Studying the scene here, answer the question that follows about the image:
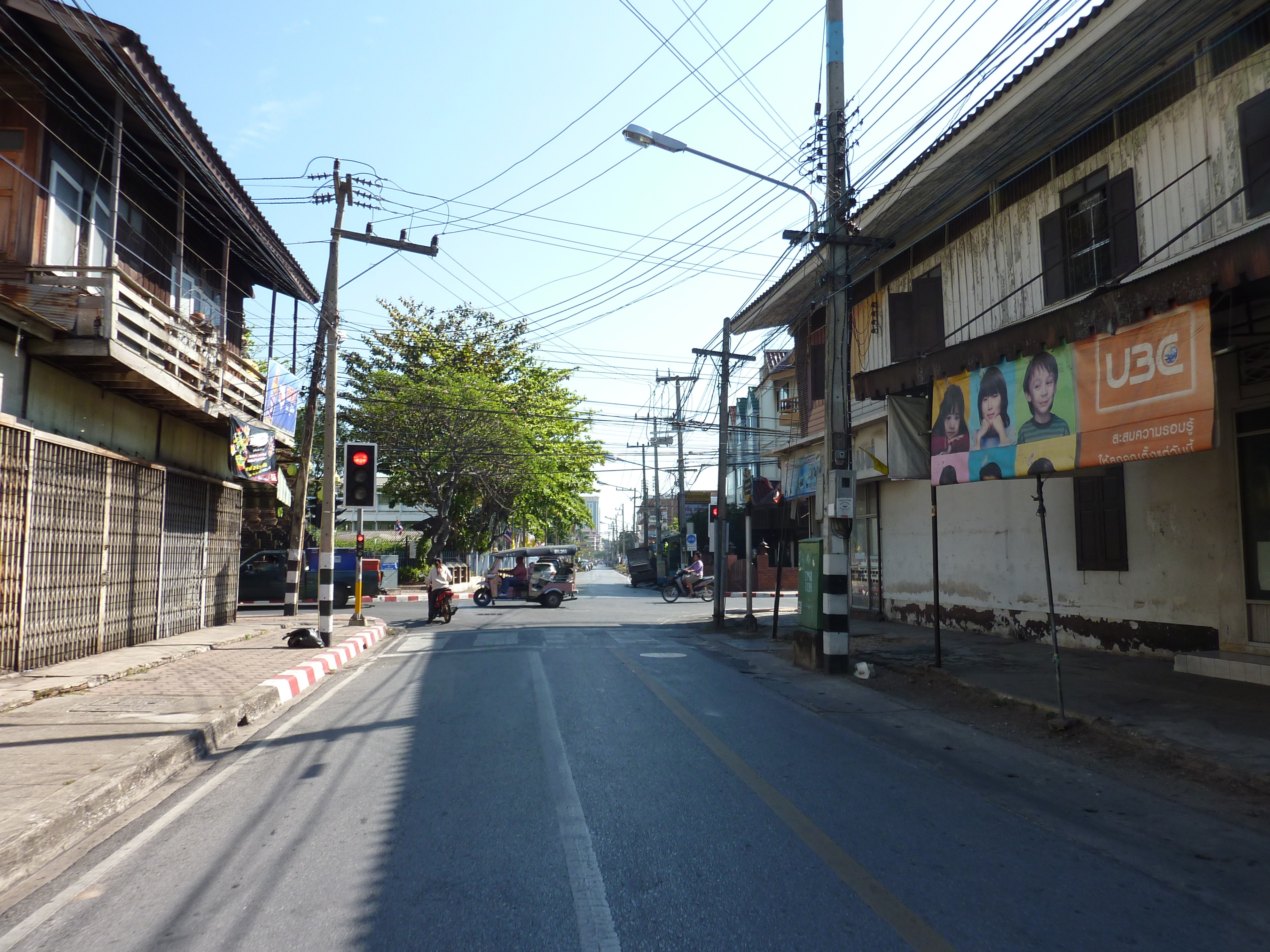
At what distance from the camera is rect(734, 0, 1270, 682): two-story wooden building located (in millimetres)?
9008

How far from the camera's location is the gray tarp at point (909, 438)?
11.9 m

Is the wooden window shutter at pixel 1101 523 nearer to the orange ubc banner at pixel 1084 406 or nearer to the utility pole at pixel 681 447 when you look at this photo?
the orange ubc banner at pixel 1084 406

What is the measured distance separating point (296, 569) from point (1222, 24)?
20.0 meters

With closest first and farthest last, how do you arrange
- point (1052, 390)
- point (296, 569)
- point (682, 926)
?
point (682, 926) → point (1052, 390) → point (296, 569)

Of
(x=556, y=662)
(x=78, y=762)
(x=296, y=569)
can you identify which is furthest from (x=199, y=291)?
(x=78, y=762)

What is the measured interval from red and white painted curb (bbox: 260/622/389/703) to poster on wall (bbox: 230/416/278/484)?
3874 millimetres

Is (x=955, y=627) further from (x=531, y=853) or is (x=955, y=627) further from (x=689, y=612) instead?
(x=531, y=853)

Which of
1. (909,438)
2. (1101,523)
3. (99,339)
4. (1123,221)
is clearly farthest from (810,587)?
(99,339)

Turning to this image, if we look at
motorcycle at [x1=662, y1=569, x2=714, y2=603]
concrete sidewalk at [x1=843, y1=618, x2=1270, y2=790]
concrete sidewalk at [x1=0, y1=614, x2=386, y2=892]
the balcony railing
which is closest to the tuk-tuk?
motorcycle at [x1=662, y1=569, x2=714, y2=603]

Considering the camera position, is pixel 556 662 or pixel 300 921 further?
pixel 556 662

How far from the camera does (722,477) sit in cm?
2011

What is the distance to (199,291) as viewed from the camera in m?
16.8

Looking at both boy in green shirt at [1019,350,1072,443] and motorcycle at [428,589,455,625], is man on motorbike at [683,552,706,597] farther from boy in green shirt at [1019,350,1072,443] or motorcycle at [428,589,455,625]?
boy in green shirt at [1019,350,1072,443]

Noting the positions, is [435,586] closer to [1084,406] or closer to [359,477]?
[359,477]
